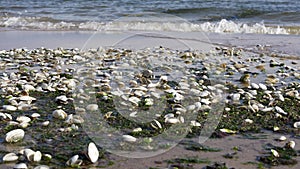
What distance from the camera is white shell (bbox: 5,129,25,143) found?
363cm

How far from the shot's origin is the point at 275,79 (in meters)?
6.38

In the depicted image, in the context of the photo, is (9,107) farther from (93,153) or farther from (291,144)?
(291,144)

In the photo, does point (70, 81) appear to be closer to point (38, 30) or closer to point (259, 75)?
point (259, 75)

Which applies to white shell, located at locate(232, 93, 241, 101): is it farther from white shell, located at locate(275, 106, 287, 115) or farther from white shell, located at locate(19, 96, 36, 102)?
white shell, located at locate(19, 96, 36, 102)

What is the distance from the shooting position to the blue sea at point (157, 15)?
1516cm

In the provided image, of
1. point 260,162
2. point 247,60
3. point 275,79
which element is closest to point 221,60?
point 247,60

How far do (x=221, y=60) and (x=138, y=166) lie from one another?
532 centimetres

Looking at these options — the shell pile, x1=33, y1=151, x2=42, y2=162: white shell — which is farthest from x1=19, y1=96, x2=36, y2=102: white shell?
x1=33, y1=151, x2=42, y2=162: white shell

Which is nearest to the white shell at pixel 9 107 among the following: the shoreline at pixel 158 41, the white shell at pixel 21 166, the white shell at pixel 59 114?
the white shell at pixel 59 114

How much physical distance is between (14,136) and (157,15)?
1622 cm

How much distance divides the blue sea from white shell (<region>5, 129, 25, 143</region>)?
11.1 metres

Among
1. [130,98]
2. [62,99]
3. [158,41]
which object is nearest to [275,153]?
[130,98]

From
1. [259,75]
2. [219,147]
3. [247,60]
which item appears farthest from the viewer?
[247,60]

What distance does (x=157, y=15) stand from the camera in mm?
19375
